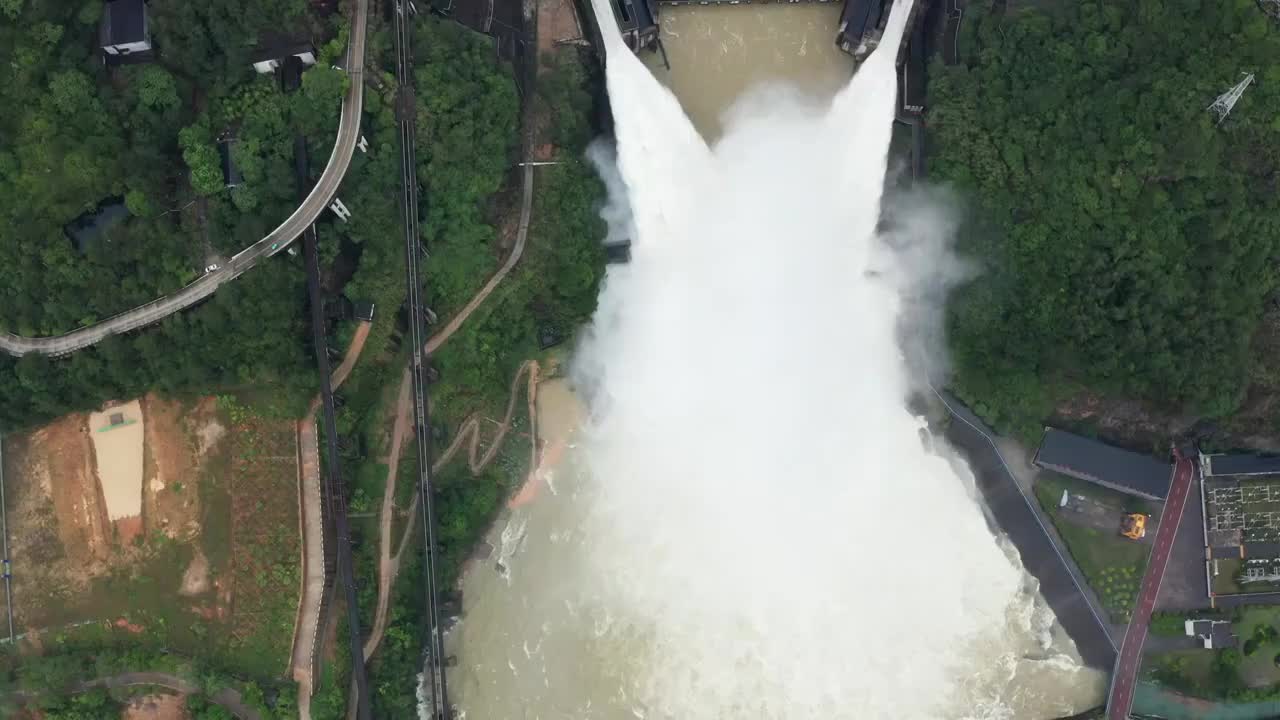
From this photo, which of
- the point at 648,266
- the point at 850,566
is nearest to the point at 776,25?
the point at 648,266

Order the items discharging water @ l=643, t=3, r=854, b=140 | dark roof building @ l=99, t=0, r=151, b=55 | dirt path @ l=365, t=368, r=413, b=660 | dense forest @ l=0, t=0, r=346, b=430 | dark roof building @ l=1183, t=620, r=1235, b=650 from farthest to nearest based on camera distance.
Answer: discharging water @ l=643, t=3, r=854, b=140 → dark roof building @ l=1183, t=620, r=1235, b=650 → dirt path @ l=365, t=368, r=413, b=660 → dark roof building @ l=99, t=0, r=151, b=55 → dense forest @ l=0, t=0, r=346, b=430

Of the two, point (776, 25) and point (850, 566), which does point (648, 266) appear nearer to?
point (776, 25)

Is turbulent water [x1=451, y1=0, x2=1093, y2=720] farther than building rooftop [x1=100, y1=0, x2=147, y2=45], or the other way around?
turbulent water [x1=451, y1=0, x2=1093, y2=720]

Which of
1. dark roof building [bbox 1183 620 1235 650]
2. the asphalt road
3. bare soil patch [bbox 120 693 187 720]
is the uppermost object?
the asphalt road

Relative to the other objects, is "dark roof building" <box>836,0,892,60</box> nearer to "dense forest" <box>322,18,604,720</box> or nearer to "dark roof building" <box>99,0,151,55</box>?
"dense forest" <box>322,18,604,720</box>

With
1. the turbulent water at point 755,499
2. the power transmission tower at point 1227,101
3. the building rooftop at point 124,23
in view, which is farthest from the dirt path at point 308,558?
the power transmission tower at point 1227,101

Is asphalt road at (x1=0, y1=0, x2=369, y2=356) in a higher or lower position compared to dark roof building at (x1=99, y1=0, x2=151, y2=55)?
lower

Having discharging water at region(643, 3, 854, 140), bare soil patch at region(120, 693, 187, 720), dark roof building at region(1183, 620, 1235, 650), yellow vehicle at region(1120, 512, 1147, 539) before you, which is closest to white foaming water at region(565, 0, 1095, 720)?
discharging water at region(643, 3, 854, 140)
